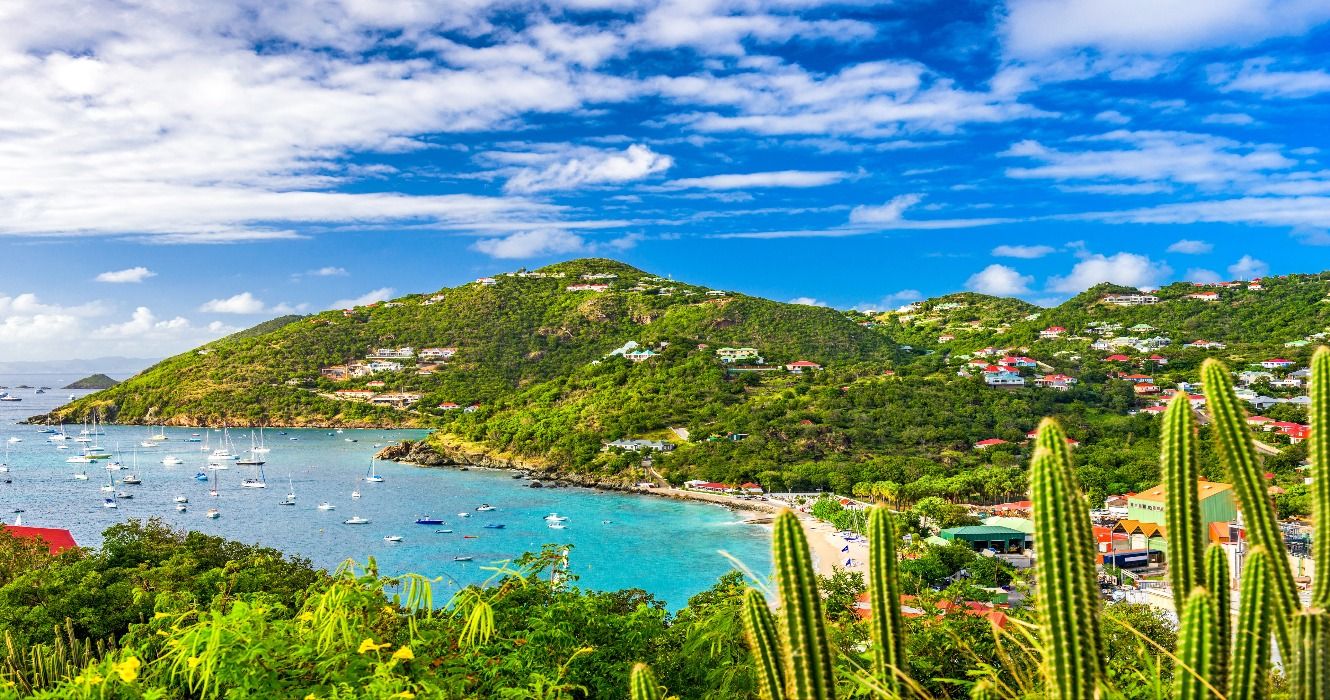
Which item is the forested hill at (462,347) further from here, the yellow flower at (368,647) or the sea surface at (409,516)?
the yellow flower at (368,647)

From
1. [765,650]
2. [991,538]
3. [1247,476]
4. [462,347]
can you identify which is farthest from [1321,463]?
[462,347]

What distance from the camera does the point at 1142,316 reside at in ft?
240

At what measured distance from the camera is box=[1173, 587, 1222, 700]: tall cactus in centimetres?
200

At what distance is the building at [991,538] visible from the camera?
90.9ft

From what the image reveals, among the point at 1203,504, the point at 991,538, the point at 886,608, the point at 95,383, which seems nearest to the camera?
the point at 886,608

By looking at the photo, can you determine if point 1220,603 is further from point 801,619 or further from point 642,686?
point 642,686

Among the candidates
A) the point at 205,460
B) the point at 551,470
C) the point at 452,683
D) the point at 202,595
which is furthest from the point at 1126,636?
the point at 205,460

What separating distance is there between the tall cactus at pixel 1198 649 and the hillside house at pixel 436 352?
3257 inches

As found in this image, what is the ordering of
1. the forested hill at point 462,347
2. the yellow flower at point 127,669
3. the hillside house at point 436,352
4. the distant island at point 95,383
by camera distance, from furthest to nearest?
the distant island at point 95,383 < the hillside house at point 436,352 < the forested hill at point 462,347 < the yellow flower at point 127,669

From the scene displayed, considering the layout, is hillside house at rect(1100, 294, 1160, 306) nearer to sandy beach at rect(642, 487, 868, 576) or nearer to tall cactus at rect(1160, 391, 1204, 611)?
sandy beach at rect(642, 487, 868, 576)

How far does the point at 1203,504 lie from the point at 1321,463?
86.6 ft

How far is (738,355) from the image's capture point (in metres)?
64.7

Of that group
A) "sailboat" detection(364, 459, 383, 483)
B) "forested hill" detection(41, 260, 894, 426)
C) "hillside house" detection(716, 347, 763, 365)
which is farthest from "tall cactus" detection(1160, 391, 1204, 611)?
"hillside house" detection(716, 347, 763, 365)

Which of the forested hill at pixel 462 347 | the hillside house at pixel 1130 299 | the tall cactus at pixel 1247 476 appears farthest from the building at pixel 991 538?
the hillside house at pixel 1130 299
